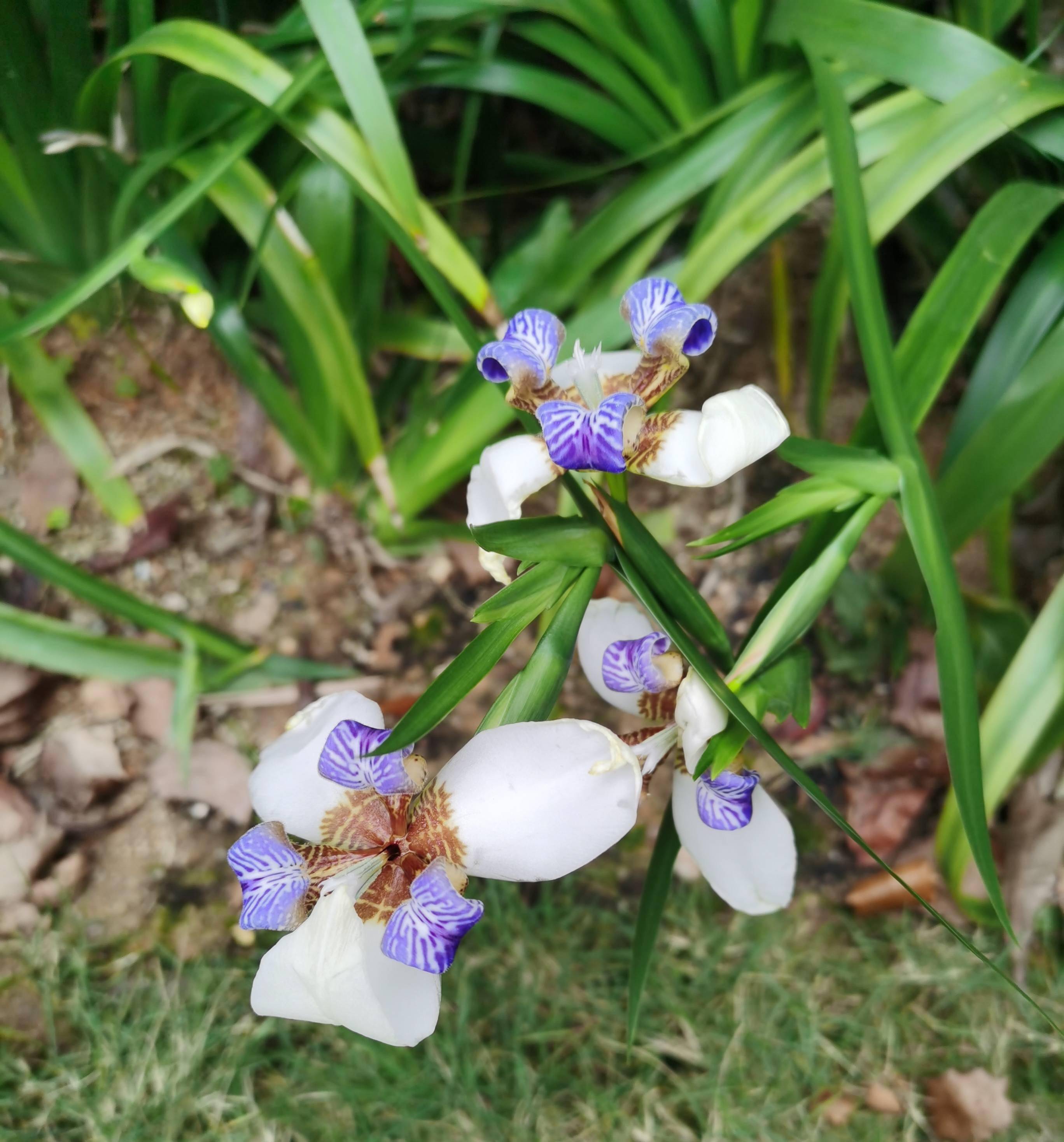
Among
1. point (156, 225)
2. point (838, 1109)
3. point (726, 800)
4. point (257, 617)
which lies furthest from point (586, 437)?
point (838, 1109)

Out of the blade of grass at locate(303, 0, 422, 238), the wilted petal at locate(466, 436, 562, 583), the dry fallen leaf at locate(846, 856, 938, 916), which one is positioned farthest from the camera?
the dry fallen leaf at locate(846, 856, 938, 916)

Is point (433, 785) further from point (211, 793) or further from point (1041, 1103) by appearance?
point (1041, 1103)

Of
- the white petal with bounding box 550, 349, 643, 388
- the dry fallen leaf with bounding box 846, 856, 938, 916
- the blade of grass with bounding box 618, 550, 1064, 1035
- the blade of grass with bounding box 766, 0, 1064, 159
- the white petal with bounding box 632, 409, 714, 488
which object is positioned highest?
the blade of grass with bounding box 766, 0, 1064, 159

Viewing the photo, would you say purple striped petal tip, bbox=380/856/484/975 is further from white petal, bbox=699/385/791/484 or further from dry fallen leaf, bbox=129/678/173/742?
dry fallen leaf, bbox=129/678/173/742

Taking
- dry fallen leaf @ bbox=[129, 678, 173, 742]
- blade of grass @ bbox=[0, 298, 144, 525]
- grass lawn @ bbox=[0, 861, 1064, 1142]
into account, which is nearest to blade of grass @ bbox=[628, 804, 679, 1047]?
grass lawn @ bbox=[0, 861, 1064, 1142]

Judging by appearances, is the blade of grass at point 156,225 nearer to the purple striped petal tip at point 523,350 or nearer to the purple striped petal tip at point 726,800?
the purple striped petal tip at point 523,350

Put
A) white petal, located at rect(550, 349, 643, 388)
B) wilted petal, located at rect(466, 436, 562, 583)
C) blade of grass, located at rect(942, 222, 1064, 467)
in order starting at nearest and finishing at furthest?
wilted petal, located at rect(466, 436, 562, 583), white petal, located at rect(550, 349, 643, 388), blade of grass, located at rect(942, 222, 1064, 467)

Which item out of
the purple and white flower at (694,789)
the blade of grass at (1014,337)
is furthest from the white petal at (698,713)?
the blade of grass at (1014,337)
